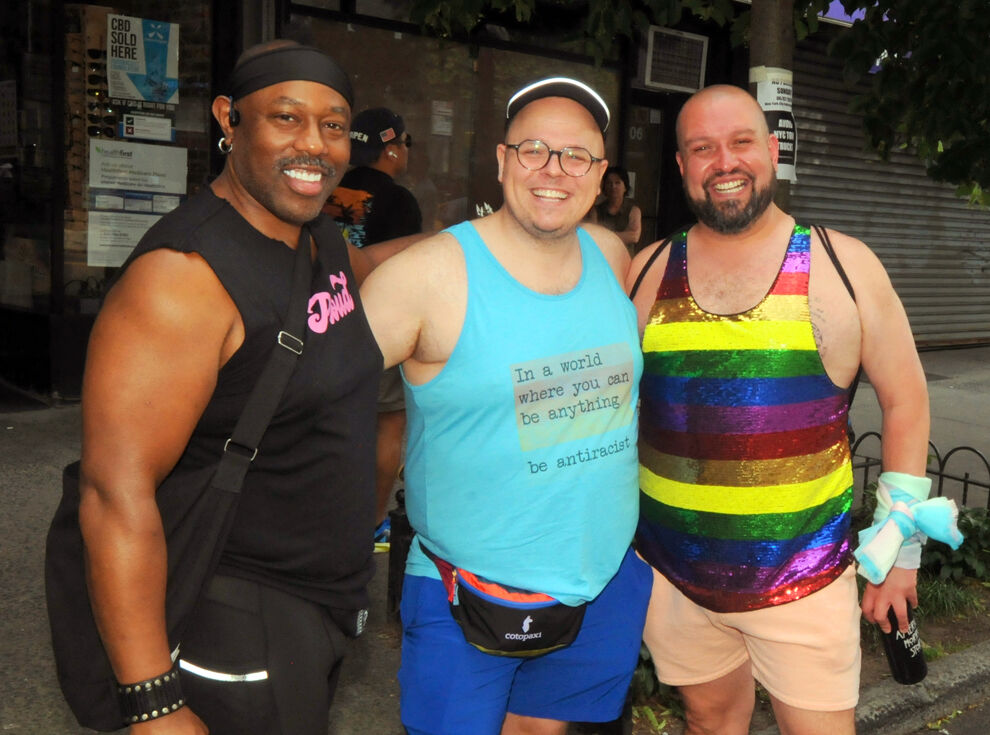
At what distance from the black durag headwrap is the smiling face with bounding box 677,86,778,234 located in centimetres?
119

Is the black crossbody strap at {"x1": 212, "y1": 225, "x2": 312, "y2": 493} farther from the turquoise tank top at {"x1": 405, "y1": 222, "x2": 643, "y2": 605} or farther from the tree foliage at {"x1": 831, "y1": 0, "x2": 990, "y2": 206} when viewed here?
the tree foliage at {"x1": 831, "y1": 0, "x2": 990, "y2": 206}

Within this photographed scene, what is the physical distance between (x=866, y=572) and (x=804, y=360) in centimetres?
58

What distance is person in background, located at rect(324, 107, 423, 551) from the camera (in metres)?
5.37

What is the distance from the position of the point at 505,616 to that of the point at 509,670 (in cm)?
23

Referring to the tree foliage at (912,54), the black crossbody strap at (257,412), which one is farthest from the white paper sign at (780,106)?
the black crossbody strap at (257,412)

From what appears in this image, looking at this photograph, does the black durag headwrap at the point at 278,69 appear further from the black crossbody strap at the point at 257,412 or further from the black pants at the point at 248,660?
the black pants at the point at 248,660

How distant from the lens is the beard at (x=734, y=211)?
2812 mm

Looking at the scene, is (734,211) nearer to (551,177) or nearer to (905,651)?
(551,177)

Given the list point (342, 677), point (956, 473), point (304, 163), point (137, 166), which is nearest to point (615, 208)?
point (956, 473)

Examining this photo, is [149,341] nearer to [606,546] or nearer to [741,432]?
[606,546]

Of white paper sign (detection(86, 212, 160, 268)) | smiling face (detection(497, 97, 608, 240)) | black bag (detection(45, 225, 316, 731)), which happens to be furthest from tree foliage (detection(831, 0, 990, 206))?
white paper sign (detection(86, 212, 160, 268))

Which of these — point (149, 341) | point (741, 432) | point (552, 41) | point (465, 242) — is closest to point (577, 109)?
point (465, 242)

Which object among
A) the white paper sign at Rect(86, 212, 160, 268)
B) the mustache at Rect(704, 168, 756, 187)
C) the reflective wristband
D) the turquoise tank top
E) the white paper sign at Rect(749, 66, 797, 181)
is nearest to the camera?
the reflective wristband

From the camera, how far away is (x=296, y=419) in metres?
2.02
